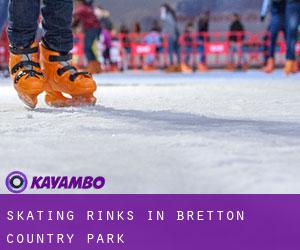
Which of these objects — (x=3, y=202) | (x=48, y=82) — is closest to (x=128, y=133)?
(x=3, y=202)

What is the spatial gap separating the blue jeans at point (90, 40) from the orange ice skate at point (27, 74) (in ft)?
17.2

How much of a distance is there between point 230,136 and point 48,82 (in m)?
1.14

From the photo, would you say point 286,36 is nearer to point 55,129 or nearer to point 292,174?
point 55,129

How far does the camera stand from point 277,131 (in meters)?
1.72

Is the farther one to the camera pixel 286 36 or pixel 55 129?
pixel 286 36

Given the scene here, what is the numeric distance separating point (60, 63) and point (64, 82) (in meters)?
0.10

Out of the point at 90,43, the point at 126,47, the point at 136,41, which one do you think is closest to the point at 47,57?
the point at 90,43

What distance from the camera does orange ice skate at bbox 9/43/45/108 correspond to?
2.35 metres

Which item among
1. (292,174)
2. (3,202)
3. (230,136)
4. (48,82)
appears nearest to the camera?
(3,202)

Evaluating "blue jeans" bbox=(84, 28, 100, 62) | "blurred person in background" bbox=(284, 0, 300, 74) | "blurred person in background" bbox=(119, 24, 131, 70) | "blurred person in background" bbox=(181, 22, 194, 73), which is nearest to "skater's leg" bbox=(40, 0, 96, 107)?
"blurred person in background" bbox=(284, 0, 300, 74)

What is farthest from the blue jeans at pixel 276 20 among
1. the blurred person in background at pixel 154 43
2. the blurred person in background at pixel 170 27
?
the blurred person in background at pixel 154 43

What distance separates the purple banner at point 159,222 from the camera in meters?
0.91

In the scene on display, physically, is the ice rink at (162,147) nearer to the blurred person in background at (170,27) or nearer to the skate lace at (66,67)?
the skate lace at (66,67)

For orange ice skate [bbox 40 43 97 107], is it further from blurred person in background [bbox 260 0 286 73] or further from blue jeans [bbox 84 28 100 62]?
blue jeans [bbox 84 28 100 62]
